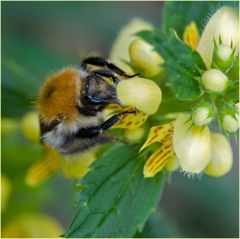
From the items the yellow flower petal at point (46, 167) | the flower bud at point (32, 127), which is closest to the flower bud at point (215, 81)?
the yellow flower petal at point (46, 167)

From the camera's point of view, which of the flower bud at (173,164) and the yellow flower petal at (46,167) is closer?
the flower bud at (173,164)

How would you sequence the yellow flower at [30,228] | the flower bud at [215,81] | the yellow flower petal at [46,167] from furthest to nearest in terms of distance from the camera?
the yellow flower at [30,228]
the yellow flower petal at [46,167]
the flower bud at [215,81]

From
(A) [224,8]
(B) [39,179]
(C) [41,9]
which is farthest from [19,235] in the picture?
(C) [41,9]

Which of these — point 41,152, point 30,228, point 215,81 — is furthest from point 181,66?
point 30,228

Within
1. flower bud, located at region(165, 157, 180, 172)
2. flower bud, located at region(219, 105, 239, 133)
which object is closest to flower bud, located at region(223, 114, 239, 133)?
flower bud, located at region(219, 105, 239, 133)

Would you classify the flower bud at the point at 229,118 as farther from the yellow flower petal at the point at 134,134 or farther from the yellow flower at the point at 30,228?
the yellow flower at the point at 30,228

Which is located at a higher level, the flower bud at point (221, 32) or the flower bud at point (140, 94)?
the flower bud at point (221, 32)

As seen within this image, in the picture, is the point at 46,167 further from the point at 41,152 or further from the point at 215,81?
the point at 215,81
